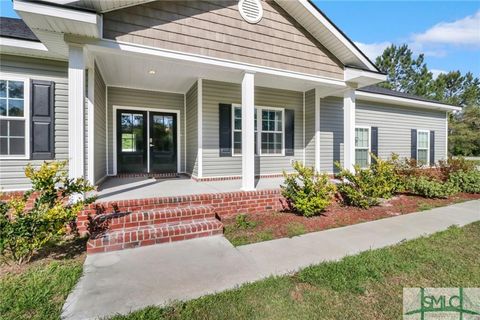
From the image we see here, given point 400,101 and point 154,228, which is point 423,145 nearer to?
point 400,101

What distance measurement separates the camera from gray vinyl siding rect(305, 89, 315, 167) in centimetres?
755

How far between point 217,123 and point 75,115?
3.42 m

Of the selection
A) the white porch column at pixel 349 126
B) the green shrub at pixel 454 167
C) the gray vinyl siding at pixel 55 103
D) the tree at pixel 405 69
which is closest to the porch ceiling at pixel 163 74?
the white porch column at pixel 349 126

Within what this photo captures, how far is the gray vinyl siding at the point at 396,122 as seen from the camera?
9336 millimetres

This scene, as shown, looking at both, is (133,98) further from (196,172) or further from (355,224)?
(355,224)

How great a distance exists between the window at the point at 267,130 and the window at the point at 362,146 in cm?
346

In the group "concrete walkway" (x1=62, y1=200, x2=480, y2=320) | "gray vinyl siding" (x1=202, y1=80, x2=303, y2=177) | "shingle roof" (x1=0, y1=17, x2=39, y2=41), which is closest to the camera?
"concrete walkway" (x1=62, y1=200, x2=480, y2=320)

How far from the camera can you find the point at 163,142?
24.9 ft

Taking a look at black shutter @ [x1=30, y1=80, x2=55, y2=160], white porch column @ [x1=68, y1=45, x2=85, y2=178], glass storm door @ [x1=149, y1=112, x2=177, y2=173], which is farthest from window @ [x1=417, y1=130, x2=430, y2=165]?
black shutter @ [x1=30, y1=80, x2=55, y2=160]

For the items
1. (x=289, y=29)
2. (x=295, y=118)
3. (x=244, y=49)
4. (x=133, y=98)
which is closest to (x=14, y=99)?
(x=133, y=98)

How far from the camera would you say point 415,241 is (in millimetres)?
3680

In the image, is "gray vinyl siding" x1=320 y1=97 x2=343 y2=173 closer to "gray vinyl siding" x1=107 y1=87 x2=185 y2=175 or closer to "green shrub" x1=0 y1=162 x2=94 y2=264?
"gray vinyl siding" x1=107 y1=87 x2=185 y2=175

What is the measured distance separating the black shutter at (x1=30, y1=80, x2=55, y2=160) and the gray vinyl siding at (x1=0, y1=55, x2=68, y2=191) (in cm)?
9

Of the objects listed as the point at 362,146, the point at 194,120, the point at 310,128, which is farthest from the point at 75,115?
the point at 362,146
